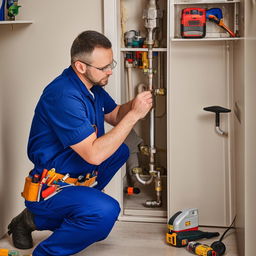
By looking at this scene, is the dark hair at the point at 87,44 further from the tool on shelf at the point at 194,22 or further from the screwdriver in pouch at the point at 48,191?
the screwdriver in pouch at the point at 48,191

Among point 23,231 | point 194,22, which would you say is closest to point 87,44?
point 194,22

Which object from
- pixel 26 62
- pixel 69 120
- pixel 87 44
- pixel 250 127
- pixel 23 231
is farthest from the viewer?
pixel 26 62

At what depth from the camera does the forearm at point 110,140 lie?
269 centimetres

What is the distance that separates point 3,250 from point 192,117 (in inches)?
50.1

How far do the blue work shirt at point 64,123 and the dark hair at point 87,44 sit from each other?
0.11m

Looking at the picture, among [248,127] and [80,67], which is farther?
[80,67]

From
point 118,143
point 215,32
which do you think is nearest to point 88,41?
point 118,143

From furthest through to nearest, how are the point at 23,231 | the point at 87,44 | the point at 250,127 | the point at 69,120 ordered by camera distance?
the point at 23,231, the point at 87,44, the point at 69,120, the point at 250,127

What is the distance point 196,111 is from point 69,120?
872 millimetres

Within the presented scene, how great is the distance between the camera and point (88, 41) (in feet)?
9.10

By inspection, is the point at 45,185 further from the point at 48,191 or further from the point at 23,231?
the point at 23,231

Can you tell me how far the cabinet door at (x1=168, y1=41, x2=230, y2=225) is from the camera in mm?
3168

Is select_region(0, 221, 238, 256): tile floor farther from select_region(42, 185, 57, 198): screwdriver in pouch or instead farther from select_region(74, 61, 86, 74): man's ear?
select_region(74, 61, 86, 74): man's ear

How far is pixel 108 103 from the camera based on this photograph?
3145mm
